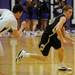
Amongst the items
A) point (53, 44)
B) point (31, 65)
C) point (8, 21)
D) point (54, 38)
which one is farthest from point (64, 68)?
point (8, 21)

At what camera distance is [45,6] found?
15.8m

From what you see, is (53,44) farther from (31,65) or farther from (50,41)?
(31,65)

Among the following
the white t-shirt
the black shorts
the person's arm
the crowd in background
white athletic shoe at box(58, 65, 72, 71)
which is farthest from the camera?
the crowd in background

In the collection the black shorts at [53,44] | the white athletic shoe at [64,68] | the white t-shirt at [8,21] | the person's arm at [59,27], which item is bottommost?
the white athletic shoe at [64,68]

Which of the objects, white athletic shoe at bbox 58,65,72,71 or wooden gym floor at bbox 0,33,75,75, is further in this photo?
white athletic shoe at bbox 58,65,72,71

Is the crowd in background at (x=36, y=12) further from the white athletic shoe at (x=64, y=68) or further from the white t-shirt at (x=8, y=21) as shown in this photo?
the white t-shirt at (x=8, y=21)

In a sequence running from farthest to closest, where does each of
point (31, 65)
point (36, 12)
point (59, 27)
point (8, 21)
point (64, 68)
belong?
point (36, 12)
point (31, 65)
point (64, 68)
point (59, 27)
point (8, 21)

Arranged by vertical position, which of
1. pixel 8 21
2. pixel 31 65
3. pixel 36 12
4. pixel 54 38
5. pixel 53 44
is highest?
pixel 8 21

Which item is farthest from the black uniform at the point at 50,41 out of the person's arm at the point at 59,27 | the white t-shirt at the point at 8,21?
the white t-shirt at the point at 8,21

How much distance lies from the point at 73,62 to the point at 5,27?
286 centimetres

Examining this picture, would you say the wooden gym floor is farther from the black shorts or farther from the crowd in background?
A: the crowd in background

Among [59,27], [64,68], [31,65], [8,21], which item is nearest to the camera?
[8,21]

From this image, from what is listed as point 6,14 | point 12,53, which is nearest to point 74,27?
point 12,53

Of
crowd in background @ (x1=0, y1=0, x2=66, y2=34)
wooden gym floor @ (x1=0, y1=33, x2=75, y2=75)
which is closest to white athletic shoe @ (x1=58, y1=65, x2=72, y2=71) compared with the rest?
wooden gym floor @ (x1=0, y1=33, x2=75, y2=75)
